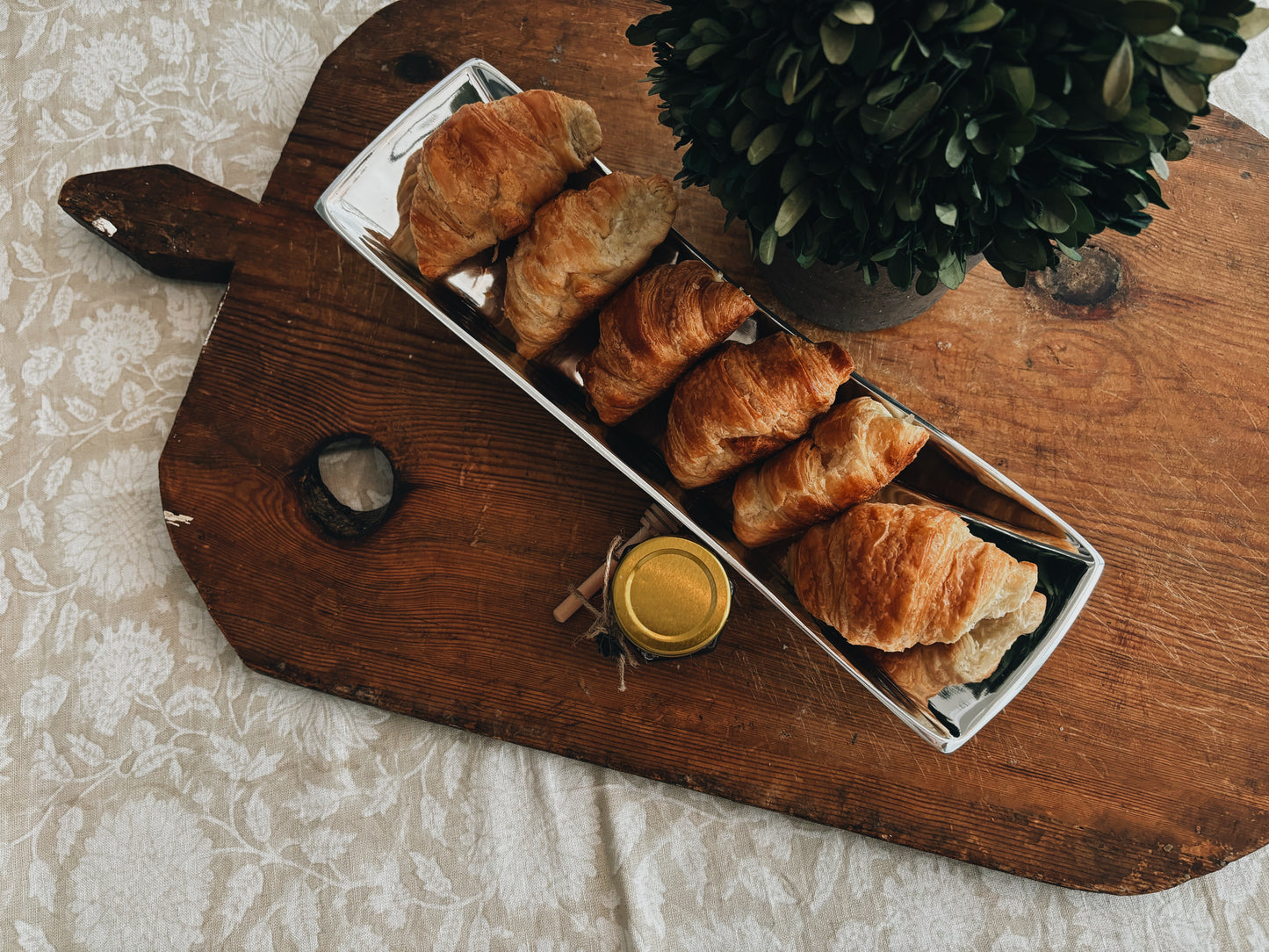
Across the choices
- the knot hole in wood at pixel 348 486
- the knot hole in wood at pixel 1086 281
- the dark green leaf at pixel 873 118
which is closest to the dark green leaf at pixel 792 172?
the dark green leaf at pixel 873 118

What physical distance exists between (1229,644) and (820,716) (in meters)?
0.78

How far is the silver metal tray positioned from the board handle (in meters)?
0.39

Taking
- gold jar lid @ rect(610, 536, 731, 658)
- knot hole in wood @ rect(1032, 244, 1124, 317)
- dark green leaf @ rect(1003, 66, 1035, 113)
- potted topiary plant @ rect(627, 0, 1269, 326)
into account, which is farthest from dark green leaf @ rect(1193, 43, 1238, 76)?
gold jar lid @ rect(610, 536, 731, 658)

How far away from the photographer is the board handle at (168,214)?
168 centimetres

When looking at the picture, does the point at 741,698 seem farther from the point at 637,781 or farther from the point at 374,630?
the point at 374,630

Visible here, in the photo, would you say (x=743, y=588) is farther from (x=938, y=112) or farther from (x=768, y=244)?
(x=938, y=112)

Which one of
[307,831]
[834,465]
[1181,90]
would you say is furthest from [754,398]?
[307,831]

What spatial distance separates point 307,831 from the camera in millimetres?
1677

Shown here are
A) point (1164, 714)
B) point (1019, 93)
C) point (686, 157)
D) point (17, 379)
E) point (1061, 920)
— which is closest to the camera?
point (1019, 93)

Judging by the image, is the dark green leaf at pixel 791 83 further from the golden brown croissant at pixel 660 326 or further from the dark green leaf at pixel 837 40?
the golden brown croissant at pixel 660 326

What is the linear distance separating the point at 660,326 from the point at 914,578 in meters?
0.54

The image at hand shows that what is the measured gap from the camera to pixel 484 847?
167cm

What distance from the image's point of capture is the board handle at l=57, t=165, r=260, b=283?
1.68 metres

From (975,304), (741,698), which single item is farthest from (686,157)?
(741,698)
